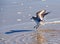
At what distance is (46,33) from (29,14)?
7.01ft

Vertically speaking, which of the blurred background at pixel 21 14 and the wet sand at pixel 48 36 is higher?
the blurred background at pixel 21 14

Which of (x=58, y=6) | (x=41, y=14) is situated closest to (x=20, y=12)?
(x=58, y=6)

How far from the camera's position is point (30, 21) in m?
7.07

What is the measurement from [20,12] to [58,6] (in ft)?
3.79

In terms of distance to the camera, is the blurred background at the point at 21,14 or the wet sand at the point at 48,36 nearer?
the wet sand at the point at 48,36

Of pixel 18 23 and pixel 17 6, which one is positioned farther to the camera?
pixel 17 6

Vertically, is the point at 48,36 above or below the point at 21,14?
below

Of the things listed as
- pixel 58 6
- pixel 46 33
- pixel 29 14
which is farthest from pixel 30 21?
pixel 58 6

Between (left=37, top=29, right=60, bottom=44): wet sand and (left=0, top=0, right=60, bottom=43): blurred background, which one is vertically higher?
(left=0, top=0, right=60, bottom=43): blurred background

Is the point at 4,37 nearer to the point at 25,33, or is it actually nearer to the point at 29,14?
the point at 25,33

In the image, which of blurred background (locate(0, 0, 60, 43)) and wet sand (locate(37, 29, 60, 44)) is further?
blurred background (locate(0, 0, 60, 43))

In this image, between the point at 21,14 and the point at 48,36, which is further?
the point at 21,14

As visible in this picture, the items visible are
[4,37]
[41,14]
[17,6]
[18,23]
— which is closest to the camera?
[4,37]

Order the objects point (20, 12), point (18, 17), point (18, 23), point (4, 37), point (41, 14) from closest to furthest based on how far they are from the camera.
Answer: point (4, 37), point (41, 14), point (18, 23), point (18, 17), point (20, 12)
